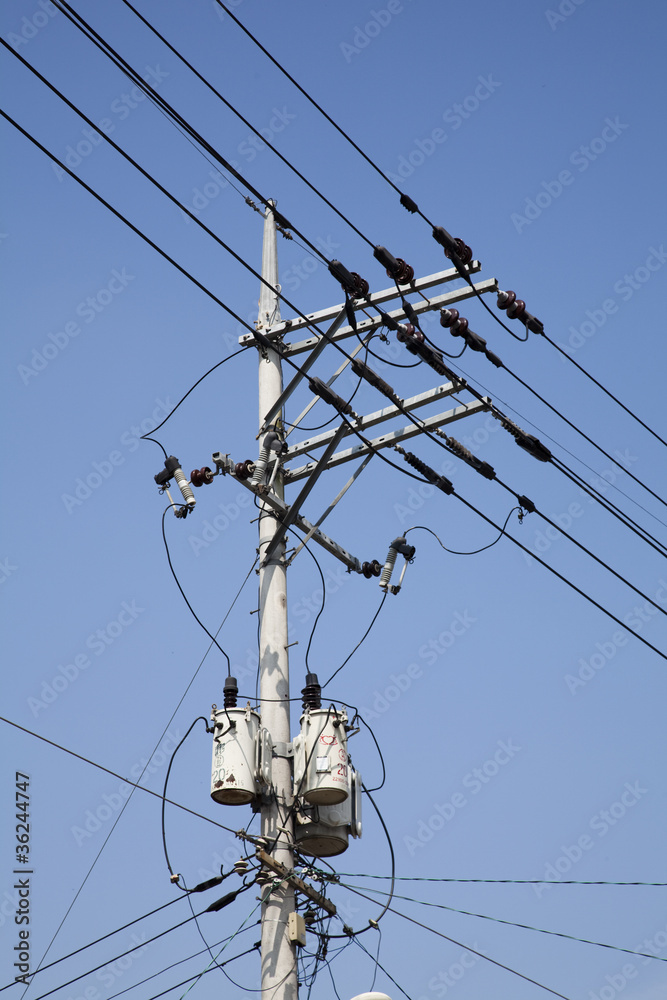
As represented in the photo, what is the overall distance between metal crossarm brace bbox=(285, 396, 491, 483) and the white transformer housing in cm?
255

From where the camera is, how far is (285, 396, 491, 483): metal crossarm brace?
31.3 feet

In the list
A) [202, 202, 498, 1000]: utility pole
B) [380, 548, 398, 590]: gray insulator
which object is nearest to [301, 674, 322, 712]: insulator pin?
[202, 202, 498, 1000]: utility pole

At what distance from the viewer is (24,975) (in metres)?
10.4

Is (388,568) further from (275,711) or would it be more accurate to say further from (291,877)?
(291,877)

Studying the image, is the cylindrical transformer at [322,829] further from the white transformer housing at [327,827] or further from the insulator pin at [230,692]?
the insulator pin at [230,692]

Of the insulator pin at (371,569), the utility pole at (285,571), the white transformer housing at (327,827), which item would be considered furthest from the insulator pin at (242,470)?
the white transformer housing at (327,827)

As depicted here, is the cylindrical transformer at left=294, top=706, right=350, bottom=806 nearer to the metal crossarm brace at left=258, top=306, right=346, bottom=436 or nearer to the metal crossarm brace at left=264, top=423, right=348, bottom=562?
the metal crossarm brace at left=264, top=423, right=348, bottom=562

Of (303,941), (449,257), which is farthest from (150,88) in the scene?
(303,941)

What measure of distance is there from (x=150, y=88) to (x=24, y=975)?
24.2 ft

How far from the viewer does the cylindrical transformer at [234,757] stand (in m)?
8.32

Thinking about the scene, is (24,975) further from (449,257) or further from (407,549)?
(449,257)

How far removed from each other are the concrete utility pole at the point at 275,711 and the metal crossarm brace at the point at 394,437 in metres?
0.20

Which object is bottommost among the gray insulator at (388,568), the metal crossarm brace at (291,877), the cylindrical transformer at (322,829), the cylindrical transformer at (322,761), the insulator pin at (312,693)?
the metal crossarm brace at (291,877)

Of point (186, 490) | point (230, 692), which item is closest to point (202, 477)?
point (186, 490)
